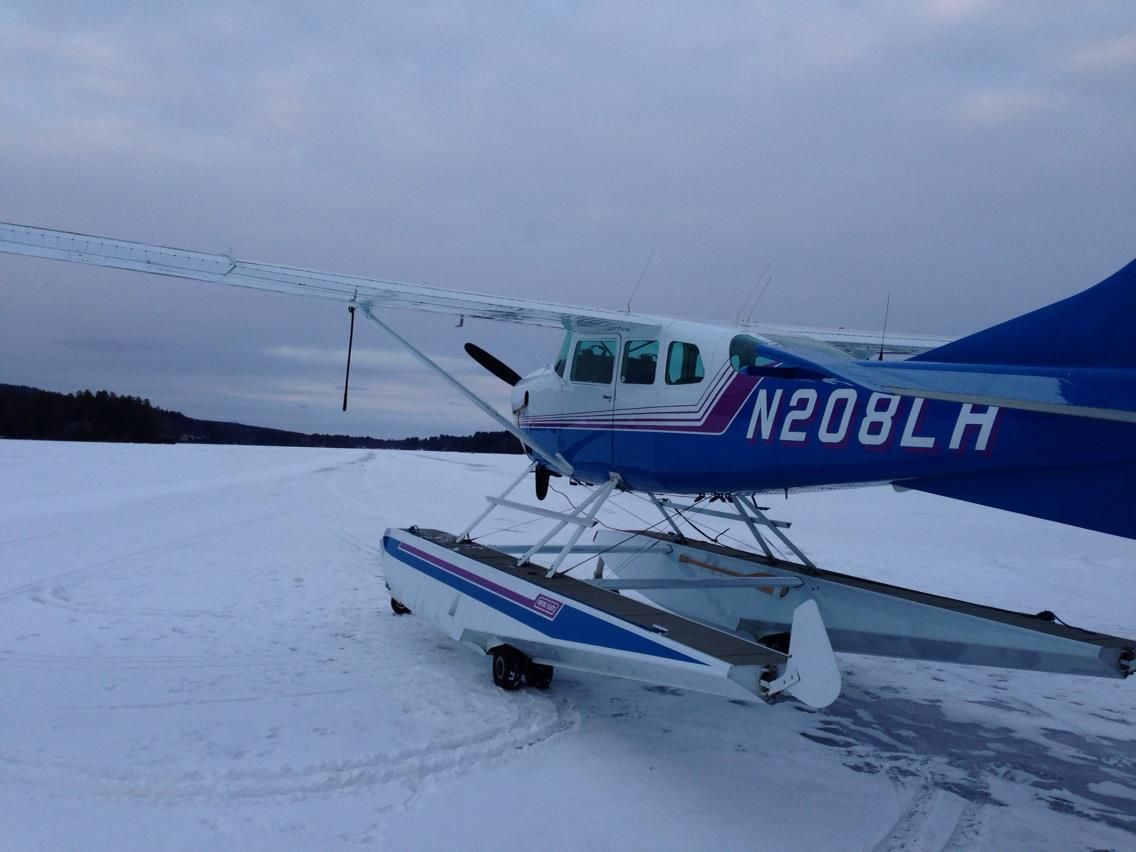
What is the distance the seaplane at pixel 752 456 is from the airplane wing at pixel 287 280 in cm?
2

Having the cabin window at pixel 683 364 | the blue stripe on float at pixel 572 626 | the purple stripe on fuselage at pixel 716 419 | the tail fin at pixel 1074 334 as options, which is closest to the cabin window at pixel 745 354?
the purple stripe on fuselage at pixel 716 419

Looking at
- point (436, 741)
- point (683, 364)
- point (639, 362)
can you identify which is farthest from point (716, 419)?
point (436, 741)

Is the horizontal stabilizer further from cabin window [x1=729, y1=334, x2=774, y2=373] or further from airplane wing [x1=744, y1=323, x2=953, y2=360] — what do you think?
airplane wing [x1=744, y1=323, x2=953, y2=360]

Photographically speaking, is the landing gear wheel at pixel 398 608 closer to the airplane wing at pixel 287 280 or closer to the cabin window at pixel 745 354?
the airplane wing at pixel 287 280

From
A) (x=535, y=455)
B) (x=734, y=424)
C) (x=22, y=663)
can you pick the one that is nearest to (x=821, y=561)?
(x=535, y=455)

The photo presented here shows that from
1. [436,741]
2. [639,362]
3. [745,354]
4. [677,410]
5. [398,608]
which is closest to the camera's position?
[436,741]

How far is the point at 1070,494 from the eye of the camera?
4.04 m

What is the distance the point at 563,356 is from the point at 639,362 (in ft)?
3.32

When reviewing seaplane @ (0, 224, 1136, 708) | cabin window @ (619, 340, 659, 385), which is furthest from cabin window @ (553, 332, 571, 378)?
cabin window @ (619, 340, 659, 385)

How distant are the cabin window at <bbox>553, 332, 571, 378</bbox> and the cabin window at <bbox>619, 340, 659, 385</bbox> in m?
0.75

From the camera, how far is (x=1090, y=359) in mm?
4074

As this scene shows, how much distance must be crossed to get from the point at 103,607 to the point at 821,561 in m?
8.47

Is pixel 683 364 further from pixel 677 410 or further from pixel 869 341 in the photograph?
pixel 869 341

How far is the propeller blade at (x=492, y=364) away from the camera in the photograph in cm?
820
